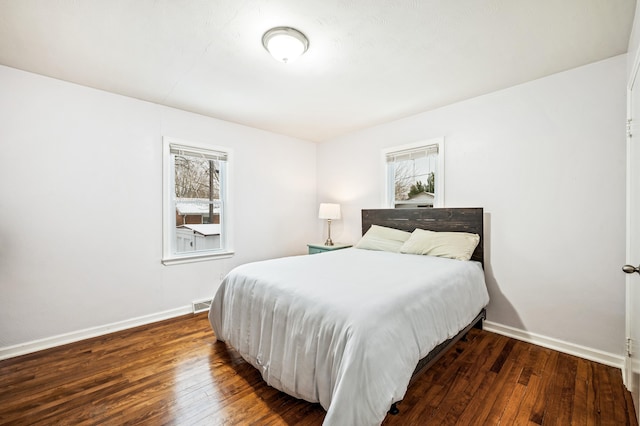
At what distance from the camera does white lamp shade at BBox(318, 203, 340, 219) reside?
13.3ft

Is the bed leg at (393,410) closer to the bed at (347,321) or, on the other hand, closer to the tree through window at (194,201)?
the bed at (347,321)

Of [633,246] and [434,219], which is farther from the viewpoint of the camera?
A: [434,219]

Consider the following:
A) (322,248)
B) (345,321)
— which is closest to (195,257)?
(322,248)

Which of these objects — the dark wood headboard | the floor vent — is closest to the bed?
the dark wood headboard

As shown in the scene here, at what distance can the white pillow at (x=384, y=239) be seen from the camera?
3154mm

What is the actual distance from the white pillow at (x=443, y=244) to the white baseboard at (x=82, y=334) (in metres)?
2.74

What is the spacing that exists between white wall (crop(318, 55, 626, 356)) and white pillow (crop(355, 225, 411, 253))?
0.67 metres

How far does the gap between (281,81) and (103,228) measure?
2.28m

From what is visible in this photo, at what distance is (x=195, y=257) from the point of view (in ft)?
10.8

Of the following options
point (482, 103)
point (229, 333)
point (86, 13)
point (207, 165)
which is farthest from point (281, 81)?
point (229, 333)

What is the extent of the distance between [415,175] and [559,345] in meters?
2.14

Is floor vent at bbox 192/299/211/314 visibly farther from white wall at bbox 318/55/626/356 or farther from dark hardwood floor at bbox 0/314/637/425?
white wall at bbox 318/55/626/356

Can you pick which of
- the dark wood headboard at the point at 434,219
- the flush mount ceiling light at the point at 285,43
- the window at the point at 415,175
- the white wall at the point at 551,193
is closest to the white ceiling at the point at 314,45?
the flush mount ceiling light at the point at 285,43

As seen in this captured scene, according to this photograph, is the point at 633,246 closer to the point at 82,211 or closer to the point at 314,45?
the point at 314,45
